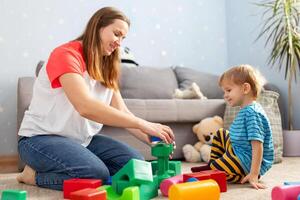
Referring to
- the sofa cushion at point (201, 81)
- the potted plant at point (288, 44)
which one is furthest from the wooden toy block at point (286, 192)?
the sofa cushion at point (201, 81)

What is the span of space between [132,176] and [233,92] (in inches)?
24.3

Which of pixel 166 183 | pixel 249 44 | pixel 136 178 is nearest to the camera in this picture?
pixel 136 178

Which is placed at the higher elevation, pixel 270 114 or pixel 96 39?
pixel 96 39

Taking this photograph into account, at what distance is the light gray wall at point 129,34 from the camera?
289 centimetres

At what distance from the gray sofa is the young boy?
85 centimetres

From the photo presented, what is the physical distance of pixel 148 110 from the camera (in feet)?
8.27

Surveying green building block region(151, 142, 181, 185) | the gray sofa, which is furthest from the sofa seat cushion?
green building block region(151, 142, 181, 185)

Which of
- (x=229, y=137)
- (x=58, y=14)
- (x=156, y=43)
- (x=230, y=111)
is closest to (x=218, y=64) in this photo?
(x=156, y=43)

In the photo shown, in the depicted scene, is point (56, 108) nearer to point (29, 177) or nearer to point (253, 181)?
point (29, 177)

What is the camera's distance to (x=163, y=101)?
260 cm

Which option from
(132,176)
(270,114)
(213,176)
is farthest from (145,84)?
(132,176)

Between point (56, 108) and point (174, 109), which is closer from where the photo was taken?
point (56, 108)

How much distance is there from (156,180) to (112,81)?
1.56 feet

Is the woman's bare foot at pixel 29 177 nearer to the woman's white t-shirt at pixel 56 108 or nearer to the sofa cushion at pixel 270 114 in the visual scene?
the woman's white t-shirt at pixel 56 108
